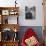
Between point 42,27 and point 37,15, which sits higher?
point 37,15

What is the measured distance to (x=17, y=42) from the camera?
511 centimetres

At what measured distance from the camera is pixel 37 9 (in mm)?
5309

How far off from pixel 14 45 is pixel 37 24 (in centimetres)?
107

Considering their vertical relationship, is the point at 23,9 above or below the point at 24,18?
above

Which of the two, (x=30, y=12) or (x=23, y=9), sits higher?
(x=23, y=9)

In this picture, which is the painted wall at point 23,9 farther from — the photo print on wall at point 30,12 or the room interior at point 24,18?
the photo print on wall at point 30,12

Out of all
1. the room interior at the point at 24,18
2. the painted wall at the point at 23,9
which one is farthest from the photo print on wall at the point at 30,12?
the painted wall at the point at 23,9

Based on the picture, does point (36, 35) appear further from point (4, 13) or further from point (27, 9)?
point (4, 13)

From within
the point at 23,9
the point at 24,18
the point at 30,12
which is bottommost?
the point at 24,18

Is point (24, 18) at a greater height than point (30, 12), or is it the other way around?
point (30, 12)

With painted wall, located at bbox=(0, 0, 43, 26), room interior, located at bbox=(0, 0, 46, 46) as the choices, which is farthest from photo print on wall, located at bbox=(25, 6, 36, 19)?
painted wall, located at bbox=(0, 0, 43, 26)

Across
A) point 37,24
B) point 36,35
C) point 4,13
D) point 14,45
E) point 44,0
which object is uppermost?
point 44,0

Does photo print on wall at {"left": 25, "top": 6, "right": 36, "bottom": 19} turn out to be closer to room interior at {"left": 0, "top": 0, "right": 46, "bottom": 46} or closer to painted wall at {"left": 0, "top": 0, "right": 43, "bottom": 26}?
room interior at {"left": 0, "top": 0, "right": 46, "bottom": 46}

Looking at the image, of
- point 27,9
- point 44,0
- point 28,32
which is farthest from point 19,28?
point 44,0
